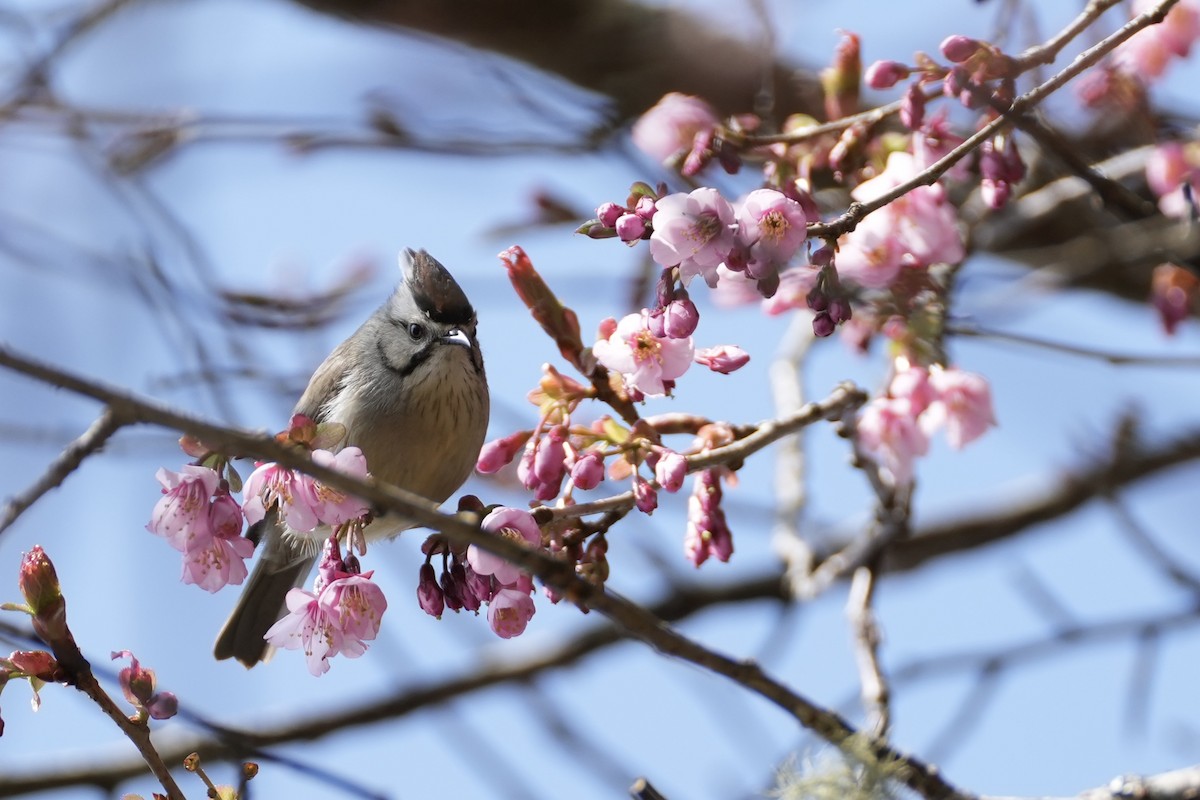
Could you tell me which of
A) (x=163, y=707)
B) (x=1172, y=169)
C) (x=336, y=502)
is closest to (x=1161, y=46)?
(x=1172, y=169)

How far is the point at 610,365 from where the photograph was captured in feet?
7.04

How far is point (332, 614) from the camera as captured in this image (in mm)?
2088

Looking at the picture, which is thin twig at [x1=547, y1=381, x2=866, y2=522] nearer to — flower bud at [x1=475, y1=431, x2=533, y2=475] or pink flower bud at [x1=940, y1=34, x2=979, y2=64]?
flower bud at [x1=475, y1=431, x2=533, y2=475]

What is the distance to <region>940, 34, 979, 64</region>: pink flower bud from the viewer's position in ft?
6.63

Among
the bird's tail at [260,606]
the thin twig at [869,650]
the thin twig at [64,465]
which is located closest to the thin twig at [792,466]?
the thin twig at [869,650]

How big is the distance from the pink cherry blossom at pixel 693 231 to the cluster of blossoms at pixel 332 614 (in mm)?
713

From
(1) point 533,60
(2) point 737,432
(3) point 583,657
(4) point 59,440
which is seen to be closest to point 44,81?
(4) point 59,440

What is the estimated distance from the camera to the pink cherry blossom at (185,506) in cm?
204

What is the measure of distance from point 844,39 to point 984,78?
66 cm

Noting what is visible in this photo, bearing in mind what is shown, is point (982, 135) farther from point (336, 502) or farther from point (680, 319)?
point (336, 502)

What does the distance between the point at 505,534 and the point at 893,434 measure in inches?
43.6

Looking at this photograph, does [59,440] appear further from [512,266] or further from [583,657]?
[583,657]

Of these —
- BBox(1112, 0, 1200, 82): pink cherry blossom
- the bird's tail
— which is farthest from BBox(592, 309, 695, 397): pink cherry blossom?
the bird's tail

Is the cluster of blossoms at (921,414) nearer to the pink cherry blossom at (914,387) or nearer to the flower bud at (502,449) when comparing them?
the pink cherry blossom at (914,387)
